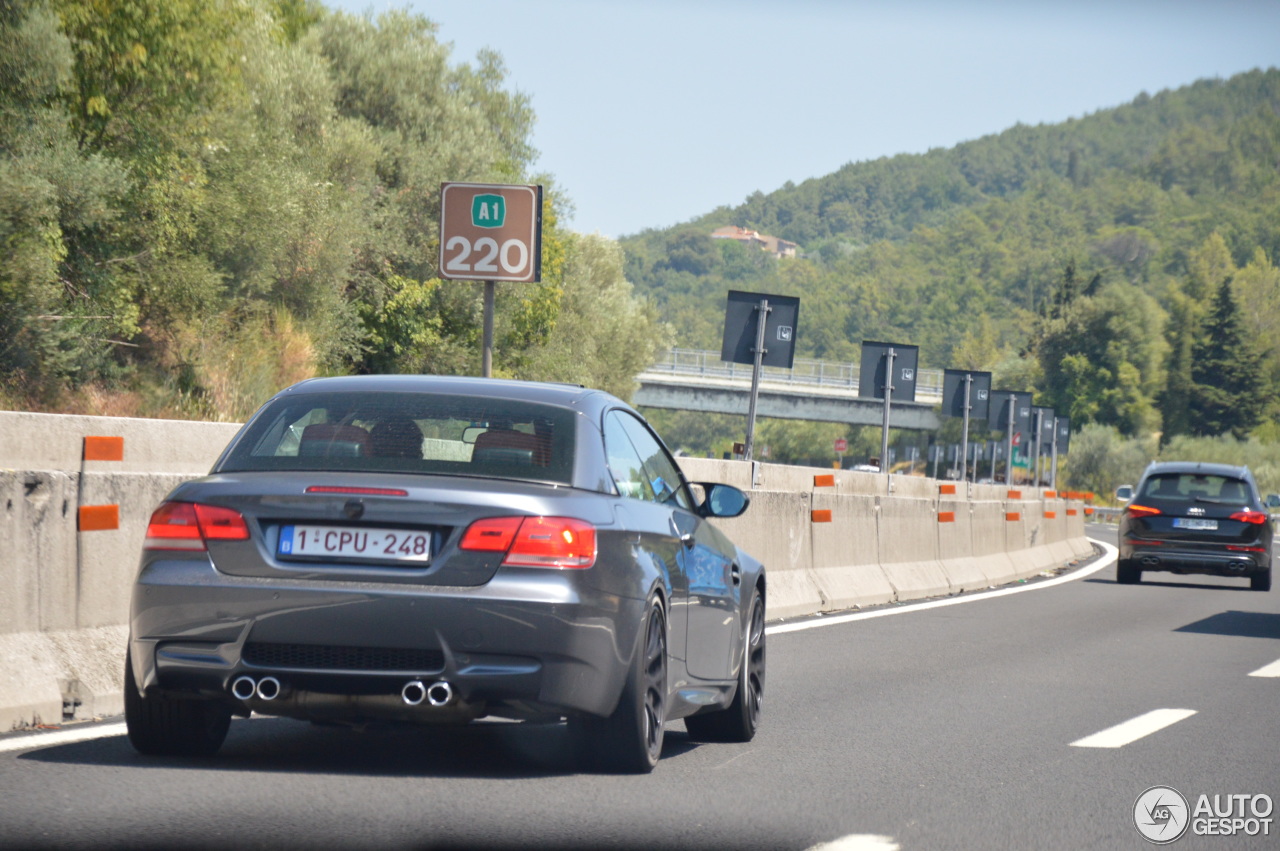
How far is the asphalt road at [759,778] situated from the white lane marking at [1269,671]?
0.63 m

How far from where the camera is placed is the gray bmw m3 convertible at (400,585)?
5.79m

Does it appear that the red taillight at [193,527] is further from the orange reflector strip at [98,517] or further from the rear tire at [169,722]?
the orange reflector strip at [98,517]

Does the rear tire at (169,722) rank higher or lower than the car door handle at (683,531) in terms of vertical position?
lower

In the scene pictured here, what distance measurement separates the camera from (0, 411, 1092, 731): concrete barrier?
7309 mm

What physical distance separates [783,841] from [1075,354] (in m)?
153

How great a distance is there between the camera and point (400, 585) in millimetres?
5773

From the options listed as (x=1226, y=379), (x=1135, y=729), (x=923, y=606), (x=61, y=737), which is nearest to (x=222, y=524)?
(x=61, y=737)

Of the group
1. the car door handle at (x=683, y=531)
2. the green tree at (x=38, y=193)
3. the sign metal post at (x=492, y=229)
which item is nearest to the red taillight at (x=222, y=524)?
the car door handle at (x=683, y=531)

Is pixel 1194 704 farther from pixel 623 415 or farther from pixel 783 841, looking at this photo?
pixel 783 841

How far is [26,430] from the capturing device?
1017 centimetres

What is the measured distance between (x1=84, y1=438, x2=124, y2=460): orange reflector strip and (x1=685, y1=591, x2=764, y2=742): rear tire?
3.13 m

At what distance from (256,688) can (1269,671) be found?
8197 millimetres

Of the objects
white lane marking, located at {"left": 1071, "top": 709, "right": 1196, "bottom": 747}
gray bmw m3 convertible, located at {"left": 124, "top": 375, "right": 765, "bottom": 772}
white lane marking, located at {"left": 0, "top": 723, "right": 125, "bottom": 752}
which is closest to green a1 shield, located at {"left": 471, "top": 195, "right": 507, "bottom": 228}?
white lane marking, located at {"left": 1071, "top": 709, "right": 1196, "bottom": 747}

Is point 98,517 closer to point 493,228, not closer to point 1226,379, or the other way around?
point 493,228
